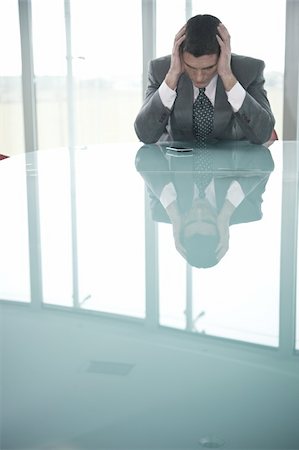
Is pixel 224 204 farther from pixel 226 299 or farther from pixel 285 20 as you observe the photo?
pixel 285 20

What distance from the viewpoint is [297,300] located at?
75cm

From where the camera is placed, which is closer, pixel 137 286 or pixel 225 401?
pixel 225 401

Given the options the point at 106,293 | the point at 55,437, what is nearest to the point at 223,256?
the point at 106,293

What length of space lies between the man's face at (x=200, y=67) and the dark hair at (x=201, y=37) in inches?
0.7

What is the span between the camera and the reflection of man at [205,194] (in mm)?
964

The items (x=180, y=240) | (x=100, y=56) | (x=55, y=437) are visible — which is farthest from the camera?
(x=100, y=56)

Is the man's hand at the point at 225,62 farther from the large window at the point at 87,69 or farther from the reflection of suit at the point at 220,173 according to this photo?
the large window at the point at 87,69

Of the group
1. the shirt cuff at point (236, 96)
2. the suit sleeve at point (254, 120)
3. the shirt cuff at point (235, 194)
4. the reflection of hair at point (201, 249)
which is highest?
the shirt cuff at point (236, 96)

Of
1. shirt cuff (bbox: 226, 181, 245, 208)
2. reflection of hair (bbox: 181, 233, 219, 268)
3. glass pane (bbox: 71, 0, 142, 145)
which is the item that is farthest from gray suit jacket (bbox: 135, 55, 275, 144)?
glass pane (bbox: 71, 0, 142, 145)

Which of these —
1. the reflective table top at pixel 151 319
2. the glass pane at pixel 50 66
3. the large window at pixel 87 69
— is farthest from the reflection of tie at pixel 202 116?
the glass pane at pixel 50 66

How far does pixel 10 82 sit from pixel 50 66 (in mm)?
457

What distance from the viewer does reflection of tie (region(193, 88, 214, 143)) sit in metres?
2.80

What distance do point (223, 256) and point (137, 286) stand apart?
0.52 feet

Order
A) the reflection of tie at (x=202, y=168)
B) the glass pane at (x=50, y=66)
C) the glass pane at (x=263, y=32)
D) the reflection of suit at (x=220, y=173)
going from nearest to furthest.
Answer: the reflection of suit at (x=220, y=173), the reflection of tie at (x=202, y=168), the glass pane at (x=263, y=32), the glass pane at (x=50, y=66)
